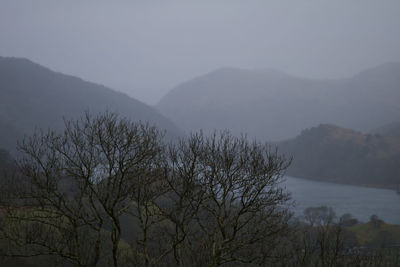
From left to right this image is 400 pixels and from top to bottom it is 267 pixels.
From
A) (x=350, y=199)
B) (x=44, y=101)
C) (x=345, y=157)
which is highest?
(x=44, y=101)

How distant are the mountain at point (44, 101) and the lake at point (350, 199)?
5561cm

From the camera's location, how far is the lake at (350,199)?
262 feet

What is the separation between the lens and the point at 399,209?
3391 inches

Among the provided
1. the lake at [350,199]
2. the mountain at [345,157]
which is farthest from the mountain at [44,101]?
the mountain at [345,157]

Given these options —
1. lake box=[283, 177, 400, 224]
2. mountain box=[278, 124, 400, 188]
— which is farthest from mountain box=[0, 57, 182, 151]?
mountain box=[278, 124, 400, 188]

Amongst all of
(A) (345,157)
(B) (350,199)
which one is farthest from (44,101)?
(A) (345,157)

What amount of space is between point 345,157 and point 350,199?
52.6 m

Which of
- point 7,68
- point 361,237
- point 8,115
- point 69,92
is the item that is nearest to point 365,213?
point 361,237

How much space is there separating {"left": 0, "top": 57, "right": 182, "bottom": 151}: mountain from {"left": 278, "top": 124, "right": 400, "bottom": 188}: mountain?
60291 mm

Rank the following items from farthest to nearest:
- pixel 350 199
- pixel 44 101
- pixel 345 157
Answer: pixel 44 101
pixel 345 157
pixel 350 199

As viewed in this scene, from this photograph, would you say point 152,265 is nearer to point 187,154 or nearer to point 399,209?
point 187,154

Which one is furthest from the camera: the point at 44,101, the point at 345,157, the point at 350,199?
the point at 44,101

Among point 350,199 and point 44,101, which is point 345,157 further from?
point 44,101

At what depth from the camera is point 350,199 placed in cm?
9956
